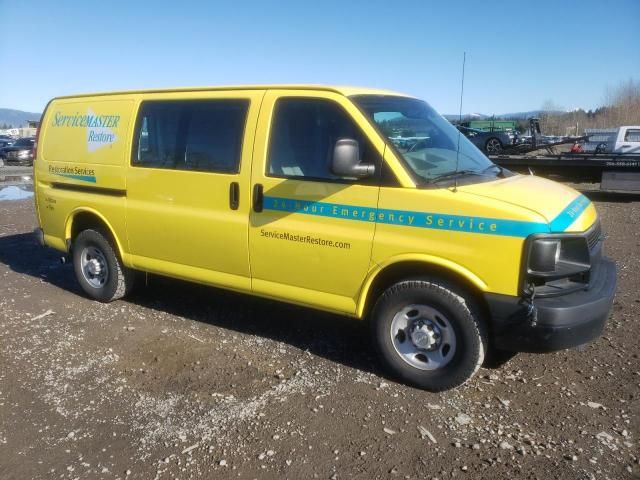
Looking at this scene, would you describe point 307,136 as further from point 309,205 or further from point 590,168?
point 590,168

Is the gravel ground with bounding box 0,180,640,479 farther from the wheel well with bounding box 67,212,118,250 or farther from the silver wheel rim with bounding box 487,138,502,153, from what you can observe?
the silver wheel rim with bounding box 487,138,502,153

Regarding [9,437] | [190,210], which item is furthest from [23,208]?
A: [9,437]

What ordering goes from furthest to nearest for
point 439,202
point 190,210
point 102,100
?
point 102,100 → point 190,210 → point 439,202

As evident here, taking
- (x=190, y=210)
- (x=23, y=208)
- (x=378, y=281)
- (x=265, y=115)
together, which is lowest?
(x=23, y=208)

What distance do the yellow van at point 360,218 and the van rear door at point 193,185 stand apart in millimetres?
13

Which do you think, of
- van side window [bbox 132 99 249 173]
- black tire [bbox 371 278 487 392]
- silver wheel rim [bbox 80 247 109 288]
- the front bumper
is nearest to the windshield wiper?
black tire [bbox 371 278 487 392]

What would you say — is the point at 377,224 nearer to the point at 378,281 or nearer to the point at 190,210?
the point at 378,281

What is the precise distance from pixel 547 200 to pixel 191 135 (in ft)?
9.53

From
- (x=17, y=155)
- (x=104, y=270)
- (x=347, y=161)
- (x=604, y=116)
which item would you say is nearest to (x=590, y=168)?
(x=347, y=161)

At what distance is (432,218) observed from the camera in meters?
3.52

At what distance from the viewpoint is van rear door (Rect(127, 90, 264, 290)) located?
14.2ft

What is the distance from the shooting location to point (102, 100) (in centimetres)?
535

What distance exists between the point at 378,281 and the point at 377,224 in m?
0.44

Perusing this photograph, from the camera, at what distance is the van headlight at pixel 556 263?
10.6 feet
